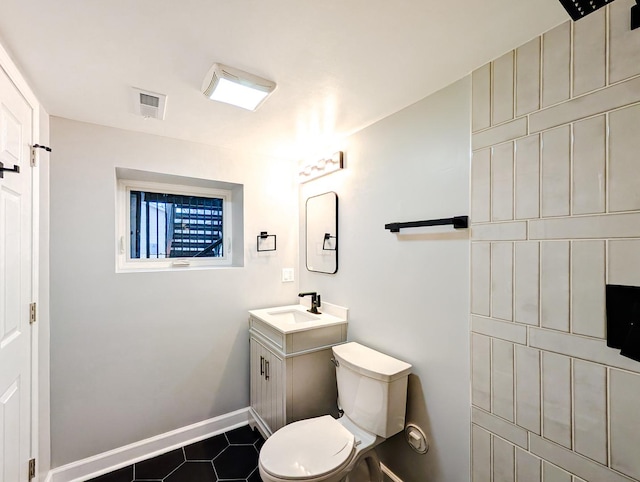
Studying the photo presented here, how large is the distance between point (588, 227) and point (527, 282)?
0.27 metres

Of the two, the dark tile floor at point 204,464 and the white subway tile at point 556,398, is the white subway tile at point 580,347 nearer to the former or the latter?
the white subway tile at point 556,398

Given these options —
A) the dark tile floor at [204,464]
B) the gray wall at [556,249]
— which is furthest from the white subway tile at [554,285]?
the dark tile floor at [204,464]

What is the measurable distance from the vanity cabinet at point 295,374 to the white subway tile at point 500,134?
1.37 m

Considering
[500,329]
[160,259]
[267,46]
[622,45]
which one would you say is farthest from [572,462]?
[160,259]

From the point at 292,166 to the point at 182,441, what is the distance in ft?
7.52

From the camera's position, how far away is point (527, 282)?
3.69ft

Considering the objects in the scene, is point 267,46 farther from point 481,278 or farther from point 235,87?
point 481,278

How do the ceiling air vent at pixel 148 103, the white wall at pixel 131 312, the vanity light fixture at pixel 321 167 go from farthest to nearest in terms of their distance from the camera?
the vanity light fixture at pixel 321 167
the white wall at pixel 131 312
the ceiling air vent at pixel 148 103

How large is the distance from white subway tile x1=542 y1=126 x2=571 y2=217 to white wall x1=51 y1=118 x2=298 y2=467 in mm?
1913

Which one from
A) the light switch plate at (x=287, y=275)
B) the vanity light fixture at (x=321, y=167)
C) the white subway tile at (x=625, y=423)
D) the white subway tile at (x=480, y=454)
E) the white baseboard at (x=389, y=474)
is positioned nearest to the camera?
the white subway tile at (x=625, y=423)

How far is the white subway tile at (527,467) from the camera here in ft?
3.59

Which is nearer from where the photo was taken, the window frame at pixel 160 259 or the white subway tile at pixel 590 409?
the white subway tile at pixel 590 409

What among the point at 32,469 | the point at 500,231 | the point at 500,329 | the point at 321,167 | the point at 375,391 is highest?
the point at 321,167

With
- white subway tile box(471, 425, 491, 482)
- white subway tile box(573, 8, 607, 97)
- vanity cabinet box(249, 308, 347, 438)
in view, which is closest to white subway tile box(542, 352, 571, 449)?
white subway tile box(471, 425, 491, 482)
